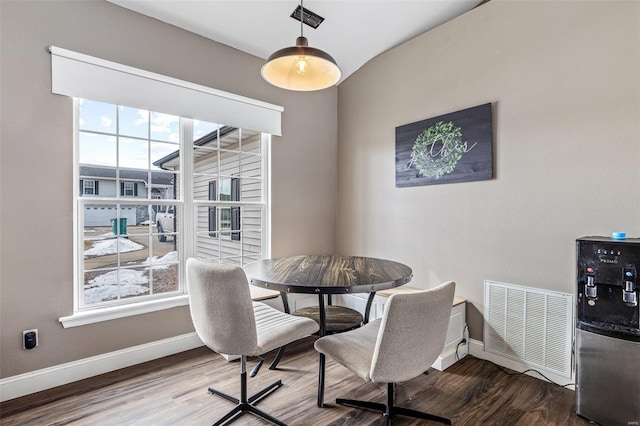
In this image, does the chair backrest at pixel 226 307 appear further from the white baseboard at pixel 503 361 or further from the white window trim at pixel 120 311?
the white baseboard at pixel 503 361

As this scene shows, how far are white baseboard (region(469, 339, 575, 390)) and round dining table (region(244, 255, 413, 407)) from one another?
1.19 m

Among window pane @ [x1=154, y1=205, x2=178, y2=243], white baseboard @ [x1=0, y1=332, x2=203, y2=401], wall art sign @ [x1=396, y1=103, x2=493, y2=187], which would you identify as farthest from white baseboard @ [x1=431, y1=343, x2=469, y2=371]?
window pane @ [x1=154, y1=205, x2=178, y2=243]

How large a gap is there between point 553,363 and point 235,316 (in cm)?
236

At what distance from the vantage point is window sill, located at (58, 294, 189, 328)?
2369 mm

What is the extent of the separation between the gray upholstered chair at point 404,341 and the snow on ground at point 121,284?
190 cm

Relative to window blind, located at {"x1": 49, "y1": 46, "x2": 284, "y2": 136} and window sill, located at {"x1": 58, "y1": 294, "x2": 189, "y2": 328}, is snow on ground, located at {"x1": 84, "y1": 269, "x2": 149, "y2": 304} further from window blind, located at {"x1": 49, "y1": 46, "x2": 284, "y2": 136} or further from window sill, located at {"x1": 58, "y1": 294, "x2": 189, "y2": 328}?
window blind, located at {"x1": 49, "y1": 46, "x2": 284, "y2": 136}

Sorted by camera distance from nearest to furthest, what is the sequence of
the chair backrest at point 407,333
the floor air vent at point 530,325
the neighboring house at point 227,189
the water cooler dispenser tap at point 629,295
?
1. the chair backrest at point 407,333
2. the water cooler dispenser tap at point 629,295
3. the floor air vent at point 530,325
4. the neighboring house at point 227,189

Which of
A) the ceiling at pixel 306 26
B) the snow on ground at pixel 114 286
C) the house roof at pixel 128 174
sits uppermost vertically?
the ceiling at pixel 306 26

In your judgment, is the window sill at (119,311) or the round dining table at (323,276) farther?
the window sill at (119,311)

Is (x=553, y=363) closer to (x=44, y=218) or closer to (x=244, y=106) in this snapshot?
(x=244, y=106)

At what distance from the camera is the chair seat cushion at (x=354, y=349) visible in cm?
166

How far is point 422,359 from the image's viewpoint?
1.66 meters

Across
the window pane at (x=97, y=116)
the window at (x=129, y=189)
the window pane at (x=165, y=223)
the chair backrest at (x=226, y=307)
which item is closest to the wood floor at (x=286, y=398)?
the chair backrest at (x=226, y=307)

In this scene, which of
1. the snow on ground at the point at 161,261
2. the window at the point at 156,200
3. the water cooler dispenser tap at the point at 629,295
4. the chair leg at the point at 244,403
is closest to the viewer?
the water cooler dispenser tap at the point at 629,295
